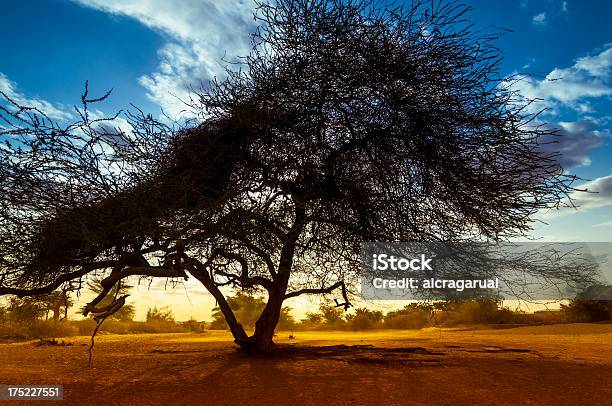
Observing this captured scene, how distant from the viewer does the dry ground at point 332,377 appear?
633 cm

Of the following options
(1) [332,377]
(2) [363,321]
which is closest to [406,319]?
(2) [363,321]

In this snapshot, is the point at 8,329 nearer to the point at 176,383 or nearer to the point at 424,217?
the point at 176,383

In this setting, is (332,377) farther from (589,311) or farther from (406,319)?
(589,311)

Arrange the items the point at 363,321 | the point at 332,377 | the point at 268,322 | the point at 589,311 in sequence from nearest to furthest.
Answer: the point at 332,377 < the point at 268,322 < the point at 589,311 < the point at 363,321

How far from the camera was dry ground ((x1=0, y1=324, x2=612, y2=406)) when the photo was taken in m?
6.33

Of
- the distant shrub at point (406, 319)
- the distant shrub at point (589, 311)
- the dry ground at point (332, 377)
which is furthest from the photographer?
the distant shrub at point (406, 319)

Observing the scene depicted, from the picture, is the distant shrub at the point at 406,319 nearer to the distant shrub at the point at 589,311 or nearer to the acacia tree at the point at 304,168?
the distant shrub at the point at 589,311

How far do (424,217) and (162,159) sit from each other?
4.70m

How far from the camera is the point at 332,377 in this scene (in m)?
7.82

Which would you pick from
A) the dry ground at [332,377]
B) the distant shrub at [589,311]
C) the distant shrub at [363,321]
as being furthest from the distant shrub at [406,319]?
the dry ground at [332,377]

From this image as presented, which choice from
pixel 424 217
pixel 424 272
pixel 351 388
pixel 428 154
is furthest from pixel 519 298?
pixel 351 388

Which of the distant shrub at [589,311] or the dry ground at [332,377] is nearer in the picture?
the dry ground at [332,377]

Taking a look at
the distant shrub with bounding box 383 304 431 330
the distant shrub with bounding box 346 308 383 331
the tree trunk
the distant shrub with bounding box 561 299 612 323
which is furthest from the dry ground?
the distant shrub with bounding box 383 304 431 330

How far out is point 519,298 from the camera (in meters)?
9.17
